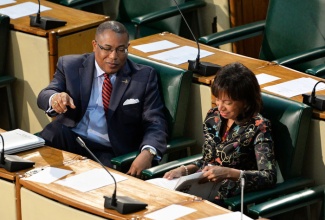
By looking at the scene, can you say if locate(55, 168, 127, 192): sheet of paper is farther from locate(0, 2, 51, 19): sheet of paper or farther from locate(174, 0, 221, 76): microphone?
locate(0, 2, 51, 19): sheet of paper

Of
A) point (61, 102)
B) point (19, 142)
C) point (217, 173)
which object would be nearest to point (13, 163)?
point (19, 142)

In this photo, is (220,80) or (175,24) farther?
(175,24)

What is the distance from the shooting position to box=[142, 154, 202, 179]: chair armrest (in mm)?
4359

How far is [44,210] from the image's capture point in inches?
155

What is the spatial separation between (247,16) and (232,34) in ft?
2.41

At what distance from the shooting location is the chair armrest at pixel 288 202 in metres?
3.87

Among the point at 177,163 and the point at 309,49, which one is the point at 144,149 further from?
the point at 309,49

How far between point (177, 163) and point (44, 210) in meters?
0.78

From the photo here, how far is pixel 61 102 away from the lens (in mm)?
4551

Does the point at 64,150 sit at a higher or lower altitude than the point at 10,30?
lower

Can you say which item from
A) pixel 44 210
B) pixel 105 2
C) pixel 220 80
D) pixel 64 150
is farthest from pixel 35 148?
pixel 105 2

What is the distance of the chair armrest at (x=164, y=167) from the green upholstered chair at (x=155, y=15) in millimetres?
1623

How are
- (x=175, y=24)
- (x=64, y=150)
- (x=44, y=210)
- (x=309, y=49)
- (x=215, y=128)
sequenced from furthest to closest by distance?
(x=175, y=24) < (x=309, y=49) < (x=64, y=150) < (x=215, y=128) < (x=44, y=210)

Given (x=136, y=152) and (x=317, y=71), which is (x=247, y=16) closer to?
(x=317, y=71)
